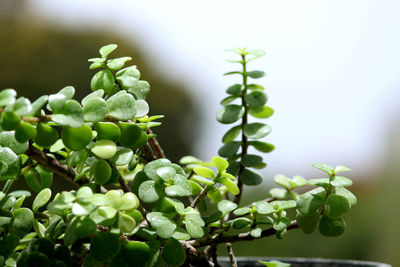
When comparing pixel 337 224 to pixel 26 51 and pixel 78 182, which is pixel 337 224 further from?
pixel 26 51

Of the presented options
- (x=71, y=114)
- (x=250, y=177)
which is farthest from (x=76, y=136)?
(x=250, y=177)

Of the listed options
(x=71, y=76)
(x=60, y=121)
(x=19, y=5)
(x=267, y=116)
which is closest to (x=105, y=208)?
(x=60, y=121)

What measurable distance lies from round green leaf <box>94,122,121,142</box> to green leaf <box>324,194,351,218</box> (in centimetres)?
26

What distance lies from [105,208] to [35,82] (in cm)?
404

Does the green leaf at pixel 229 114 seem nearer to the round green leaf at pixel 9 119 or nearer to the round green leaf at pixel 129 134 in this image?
the round green leaf at pixel 129 134

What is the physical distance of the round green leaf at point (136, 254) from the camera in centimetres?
49

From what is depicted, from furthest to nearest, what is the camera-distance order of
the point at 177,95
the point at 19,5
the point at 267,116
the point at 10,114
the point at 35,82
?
the point at 19,5 < the point at 177,95 < the point at 35,82 < the point at 267,116 < the point at 10,114

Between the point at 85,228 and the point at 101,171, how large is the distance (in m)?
0.09

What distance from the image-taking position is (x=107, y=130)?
54 centimetres

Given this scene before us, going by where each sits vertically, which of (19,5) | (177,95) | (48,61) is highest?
(19,5)

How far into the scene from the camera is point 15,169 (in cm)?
55

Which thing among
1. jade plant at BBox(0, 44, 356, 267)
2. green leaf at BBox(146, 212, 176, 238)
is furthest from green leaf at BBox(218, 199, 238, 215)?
green leaf at BBox(146, 212, 176, 238)

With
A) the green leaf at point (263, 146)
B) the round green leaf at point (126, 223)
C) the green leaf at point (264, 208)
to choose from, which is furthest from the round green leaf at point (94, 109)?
the green leaf at point (263, 146)

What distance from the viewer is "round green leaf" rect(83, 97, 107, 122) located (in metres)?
0.51
